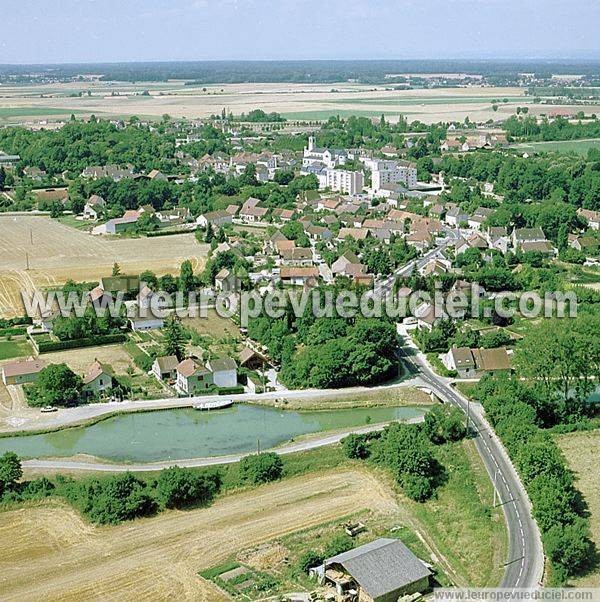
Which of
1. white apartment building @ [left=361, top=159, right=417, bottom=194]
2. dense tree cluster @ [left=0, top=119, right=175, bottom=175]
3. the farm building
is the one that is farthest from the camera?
dense tree cluster @ [left=0, top=119, right=175, bottom=175]

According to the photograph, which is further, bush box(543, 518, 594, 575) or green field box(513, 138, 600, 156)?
green field box(513, 138, 600, 156)

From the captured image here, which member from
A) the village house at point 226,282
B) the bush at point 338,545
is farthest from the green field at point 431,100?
the bush at point 338,545

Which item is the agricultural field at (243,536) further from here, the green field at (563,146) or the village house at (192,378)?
the green field at (563,146)

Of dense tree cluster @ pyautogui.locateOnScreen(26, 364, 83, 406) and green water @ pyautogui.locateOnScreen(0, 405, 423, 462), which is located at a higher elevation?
dense tree cluster @ pyautogui.locateOnScreen(26, 364, 83, 406)

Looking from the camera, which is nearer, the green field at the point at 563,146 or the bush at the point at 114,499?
the bush at the point at 114,499

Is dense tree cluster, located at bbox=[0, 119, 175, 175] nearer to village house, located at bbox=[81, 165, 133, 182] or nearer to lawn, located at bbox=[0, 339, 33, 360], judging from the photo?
village house, located at bbox=[81, 165, 133, 182]

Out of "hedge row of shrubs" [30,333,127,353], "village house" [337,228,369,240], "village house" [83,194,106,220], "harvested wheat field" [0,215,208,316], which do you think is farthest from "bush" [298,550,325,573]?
"village house" [83,194,106,220]

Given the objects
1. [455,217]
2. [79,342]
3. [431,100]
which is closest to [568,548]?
[79,342]
